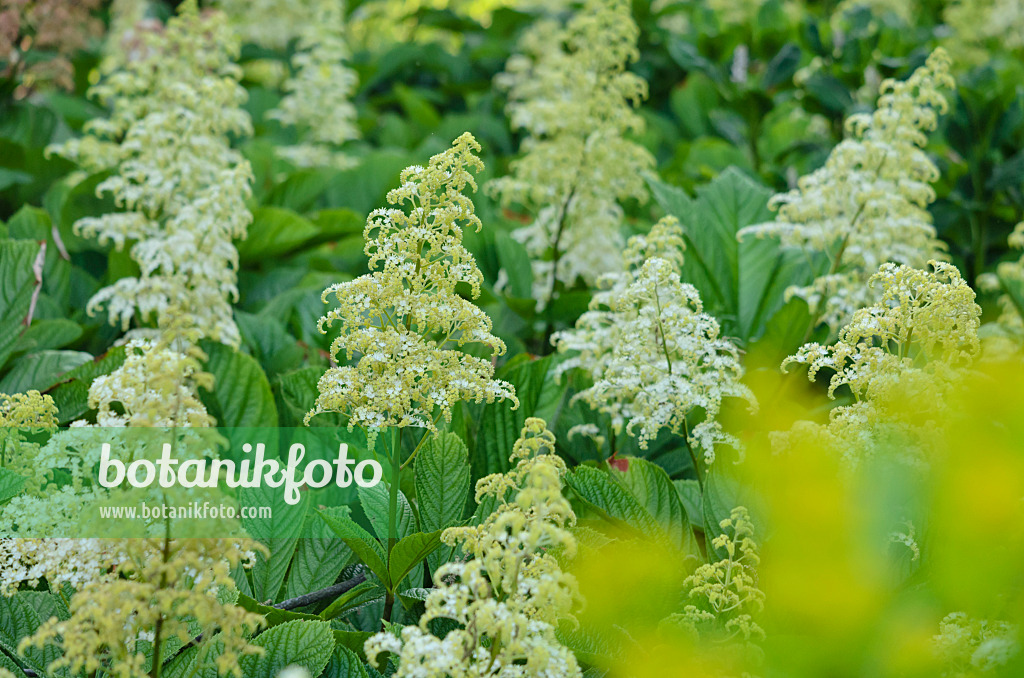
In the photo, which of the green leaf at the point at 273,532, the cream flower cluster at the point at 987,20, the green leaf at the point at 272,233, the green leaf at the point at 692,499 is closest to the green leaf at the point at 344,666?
the green leaf at the point at 273,532

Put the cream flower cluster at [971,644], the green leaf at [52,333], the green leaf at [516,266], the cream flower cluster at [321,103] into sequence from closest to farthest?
the cream flower cluster at [971,644]
the green leaf at [52,333]
the green leaf at [516,266]
the cream flower cluster at [321,103]

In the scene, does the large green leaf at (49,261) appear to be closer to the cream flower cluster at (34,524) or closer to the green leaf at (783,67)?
the cream flower cluster at (34,524)

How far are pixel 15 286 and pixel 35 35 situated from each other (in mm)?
2602

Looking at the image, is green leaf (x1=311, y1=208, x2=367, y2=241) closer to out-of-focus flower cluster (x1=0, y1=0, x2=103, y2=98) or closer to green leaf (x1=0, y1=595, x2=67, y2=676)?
out-of-focus flower cluster (x1=0, y1=0, x2=103, y2=98)

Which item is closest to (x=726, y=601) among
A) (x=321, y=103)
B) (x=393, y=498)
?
(x=393, y=498)

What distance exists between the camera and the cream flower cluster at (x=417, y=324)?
1.50 meters

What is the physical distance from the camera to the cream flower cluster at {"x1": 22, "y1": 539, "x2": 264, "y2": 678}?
109 centimetres

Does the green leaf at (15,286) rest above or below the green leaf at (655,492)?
above

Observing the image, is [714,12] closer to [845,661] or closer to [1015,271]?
[1015,271]

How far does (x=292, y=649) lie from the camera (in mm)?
1467

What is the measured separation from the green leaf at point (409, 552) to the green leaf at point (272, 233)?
1926 millimetres

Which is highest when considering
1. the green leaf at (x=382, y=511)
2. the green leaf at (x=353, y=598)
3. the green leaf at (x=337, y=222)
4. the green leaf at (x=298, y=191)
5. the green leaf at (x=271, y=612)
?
the green leaf at (x=298, y=191)

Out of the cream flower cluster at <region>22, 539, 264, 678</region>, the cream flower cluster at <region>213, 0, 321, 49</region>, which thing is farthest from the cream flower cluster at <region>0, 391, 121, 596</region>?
the cream flower cluster at <region>213, 0, 321, 49</region>

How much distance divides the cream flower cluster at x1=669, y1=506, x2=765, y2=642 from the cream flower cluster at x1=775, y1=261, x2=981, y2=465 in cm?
23
